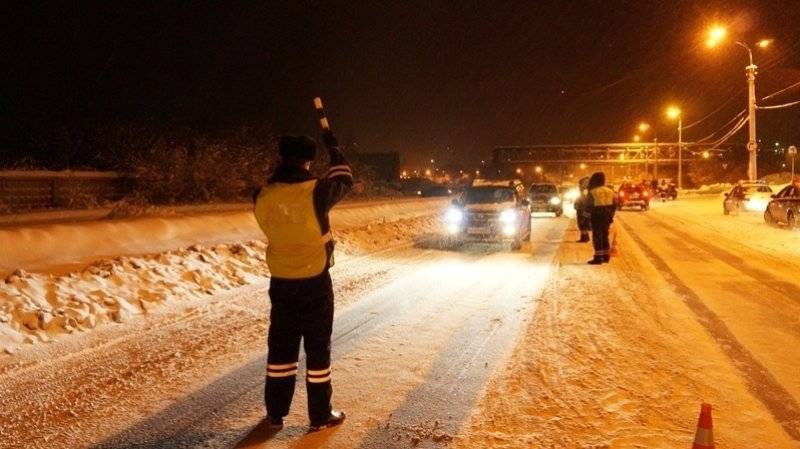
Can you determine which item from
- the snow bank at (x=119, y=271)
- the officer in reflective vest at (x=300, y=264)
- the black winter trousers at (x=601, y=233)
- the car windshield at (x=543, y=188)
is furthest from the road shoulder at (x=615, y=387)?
the car windshield at (x=543, y=188)

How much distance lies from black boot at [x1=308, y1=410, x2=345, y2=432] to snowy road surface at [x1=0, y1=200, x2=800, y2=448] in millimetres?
76

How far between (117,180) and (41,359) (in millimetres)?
19846

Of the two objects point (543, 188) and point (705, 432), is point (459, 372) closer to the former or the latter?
point (705, 432)

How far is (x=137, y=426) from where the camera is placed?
4812 millimetres

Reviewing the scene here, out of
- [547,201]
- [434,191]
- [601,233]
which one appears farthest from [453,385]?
[434,191]

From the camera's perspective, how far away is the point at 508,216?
667 inches

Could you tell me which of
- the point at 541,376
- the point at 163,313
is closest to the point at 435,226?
the point at 163,313

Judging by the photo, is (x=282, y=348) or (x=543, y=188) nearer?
(x=282, y=348)

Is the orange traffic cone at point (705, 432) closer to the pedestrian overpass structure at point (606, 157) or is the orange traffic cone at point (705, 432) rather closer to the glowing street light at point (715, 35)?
the glowing street light at point (715, 35)

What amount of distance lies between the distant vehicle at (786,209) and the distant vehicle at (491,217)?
9.79 metres

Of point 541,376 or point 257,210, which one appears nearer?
point 257,210

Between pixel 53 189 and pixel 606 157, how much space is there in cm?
8680

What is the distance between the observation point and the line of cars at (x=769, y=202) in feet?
71.7

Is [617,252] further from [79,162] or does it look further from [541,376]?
[79,162]
